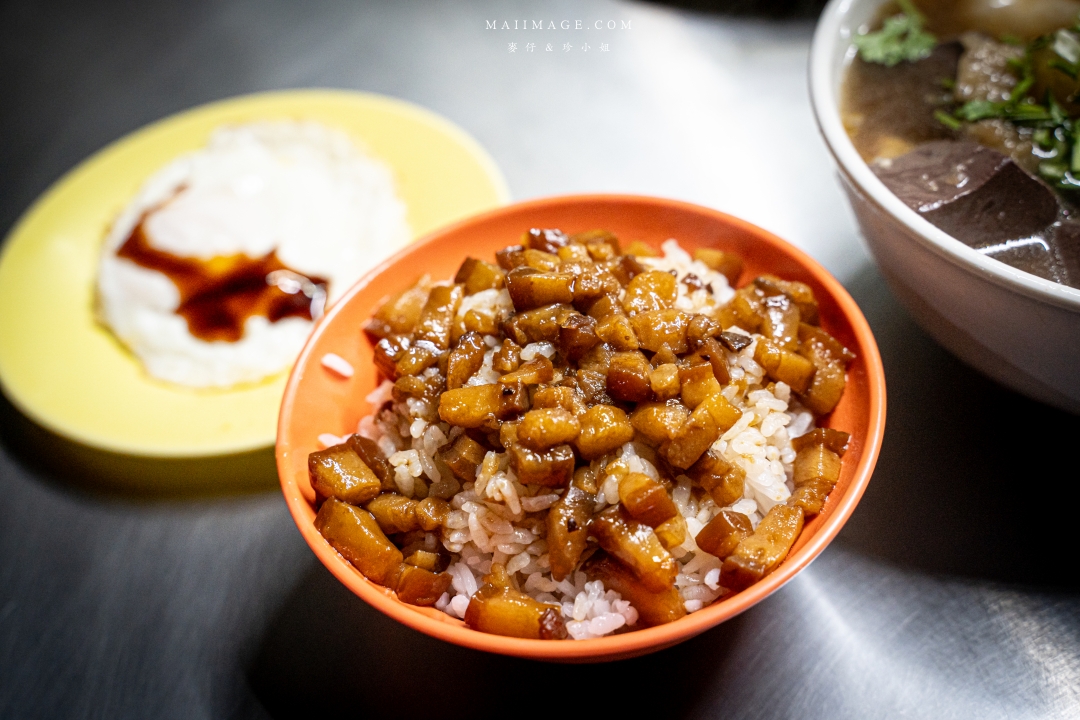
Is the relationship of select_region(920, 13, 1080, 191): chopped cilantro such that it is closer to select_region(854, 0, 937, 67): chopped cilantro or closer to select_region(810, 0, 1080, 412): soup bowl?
select_region(854, 0, 937, 67): chopped cilantro

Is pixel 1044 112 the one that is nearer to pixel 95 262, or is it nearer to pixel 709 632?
pixel 709 632

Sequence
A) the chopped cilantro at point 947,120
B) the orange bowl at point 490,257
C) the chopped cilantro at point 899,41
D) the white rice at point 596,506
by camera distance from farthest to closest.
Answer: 1. the chopped cilantro at point 899,41
2. the chopped cilantro at point 947,120
3. the white rice at point 596,506
4. the orange bowl at point 490,257

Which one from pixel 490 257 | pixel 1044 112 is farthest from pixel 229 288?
pixel 1044 112

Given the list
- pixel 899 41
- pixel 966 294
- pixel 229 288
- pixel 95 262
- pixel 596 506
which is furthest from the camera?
pixel 95 262

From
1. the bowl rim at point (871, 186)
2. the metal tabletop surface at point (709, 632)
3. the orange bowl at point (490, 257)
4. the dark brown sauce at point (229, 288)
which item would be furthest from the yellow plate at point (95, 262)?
the bowl rim at point (871, 186)

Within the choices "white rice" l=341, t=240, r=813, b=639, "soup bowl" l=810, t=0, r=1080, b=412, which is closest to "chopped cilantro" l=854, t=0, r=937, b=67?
"soup bowl" l=810, t=0, r=1080, b=412

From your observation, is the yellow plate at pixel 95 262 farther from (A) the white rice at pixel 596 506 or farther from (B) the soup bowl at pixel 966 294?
(B) the soup bowl at pixel 966 294
